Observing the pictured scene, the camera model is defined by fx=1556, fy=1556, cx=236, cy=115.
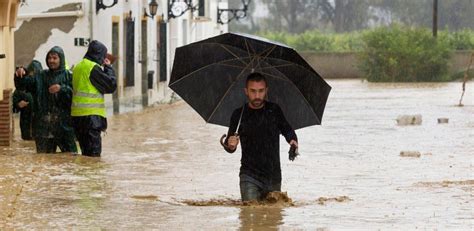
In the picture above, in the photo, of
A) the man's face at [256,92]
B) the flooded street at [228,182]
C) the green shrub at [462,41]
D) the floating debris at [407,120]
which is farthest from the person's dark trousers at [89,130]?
the green shrub at [462,41]

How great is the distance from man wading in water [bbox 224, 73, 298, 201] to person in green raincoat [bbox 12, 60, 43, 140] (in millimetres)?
9492

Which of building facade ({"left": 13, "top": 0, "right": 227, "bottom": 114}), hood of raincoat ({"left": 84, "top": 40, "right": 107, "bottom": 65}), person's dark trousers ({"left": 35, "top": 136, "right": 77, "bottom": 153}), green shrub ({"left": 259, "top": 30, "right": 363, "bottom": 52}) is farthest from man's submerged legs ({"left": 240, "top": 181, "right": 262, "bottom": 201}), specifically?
green shrub ({"left": 259, "top": 30, "right": 363, "bottom": 52})

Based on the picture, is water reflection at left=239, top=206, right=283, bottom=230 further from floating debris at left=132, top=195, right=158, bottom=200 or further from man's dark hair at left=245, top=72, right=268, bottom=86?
floating debris at left=132, top=195, right=158, bottom=200

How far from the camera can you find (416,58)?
62.3 metres

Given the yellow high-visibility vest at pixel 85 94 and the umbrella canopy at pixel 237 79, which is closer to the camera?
the umbrella canopy at pixel 237 79

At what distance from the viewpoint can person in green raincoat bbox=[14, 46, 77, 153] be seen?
2003 centimetres

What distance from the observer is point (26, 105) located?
23.3 metres

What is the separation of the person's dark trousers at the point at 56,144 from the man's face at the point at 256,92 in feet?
22.3

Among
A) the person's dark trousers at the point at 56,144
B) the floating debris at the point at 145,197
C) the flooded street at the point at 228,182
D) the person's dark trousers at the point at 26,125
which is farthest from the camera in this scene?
the person's dark trousers at the point at 26,125

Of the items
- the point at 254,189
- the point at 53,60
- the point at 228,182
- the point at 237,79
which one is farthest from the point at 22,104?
the point at 254,189

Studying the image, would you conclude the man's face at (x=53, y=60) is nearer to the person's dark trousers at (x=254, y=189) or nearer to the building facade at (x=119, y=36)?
the building facade at (x=119, y=36)

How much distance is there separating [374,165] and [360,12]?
96.6 metres

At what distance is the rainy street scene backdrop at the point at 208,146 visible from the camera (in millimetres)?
13594

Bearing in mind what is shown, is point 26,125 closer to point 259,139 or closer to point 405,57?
point 259,139
